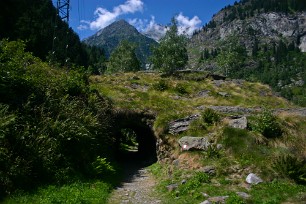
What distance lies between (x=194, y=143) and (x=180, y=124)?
11.6 feet

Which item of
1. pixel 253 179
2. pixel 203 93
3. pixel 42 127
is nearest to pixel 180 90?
pixel 203 93

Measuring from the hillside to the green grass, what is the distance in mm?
3156

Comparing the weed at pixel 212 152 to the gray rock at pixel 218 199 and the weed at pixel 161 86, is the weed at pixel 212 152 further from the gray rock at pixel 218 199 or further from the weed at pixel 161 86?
the weed at pixel 161 86

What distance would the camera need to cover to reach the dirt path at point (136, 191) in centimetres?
1620

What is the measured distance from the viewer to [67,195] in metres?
14.5

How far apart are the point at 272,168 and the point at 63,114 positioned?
476 inches

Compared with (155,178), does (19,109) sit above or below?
above

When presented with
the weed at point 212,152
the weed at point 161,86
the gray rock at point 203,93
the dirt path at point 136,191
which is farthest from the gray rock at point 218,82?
the weed at point 212,152

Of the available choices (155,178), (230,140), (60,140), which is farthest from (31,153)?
(230,140)

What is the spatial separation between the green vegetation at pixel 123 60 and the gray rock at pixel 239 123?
65.4m

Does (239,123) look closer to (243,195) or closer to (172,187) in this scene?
(172,187)

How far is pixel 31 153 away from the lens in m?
15.9

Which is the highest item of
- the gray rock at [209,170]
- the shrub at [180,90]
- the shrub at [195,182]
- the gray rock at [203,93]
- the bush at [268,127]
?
the shrub at [180,90]

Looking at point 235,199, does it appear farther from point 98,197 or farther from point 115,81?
point 115,81
